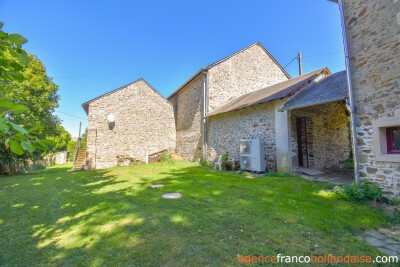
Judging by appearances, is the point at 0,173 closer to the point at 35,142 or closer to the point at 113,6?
the point at 113,6

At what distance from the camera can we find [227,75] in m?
13.4

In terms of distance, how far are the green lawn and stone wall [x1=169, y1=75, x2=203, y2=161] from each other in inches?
322

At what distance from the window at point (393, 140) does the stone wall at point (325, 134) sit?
3901 millimetres

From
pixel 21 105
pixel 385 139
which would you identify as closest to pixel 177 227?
pixel 21 105

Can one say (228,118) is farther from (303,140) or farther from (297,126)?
(303,140)

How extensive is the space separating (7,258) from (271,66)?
660 inches

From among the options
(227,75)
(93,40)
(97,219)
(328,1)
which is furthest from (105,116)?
(328,1)

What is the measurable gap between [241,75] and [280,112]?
6.72 metres

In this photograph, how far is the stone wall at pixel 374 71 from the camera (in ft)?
13.7

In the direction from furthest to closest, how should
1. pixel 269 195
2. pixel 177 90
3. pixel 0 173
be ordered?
pixel 177 90
pixel 0 173
pixel 269 195

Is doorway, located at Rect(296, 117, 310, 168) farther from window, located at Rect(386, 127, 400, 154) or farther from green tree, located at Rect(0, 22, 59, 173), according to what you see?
green tree, located at Rect(0, 22, 59, 173)

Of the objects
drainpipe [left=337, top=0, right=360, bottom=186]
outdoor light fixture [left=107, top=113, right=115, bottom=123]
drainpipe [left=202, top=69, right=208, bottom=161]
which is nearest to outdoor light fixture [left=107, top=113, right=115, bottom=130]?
outdoor light fixture [left=107, top=113, right=115, bottom=123]

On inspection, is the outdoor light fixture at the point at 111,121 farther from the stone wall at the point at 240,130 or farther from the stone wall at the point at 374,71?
the stone wall at the point at 374,71

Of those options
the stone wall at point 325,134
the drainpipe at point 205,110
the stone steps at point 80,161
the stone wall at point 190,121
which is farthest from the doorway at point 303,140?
the stone steps at point 80,161
